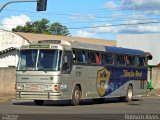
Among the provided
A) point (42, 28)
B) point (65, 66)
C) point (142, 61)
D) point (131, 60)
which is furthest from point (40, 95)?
point (42, 28)

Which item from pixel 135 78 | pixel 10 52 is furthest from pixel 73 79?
pixel 10 52

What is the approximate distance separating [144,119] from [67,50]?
346 inches

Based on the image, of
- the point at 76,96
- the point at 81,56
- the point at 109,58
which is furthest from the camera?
the point at 109,58

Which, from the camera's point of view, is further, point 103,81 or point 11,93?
point 11,93

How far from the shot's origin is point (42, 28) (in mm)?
135375

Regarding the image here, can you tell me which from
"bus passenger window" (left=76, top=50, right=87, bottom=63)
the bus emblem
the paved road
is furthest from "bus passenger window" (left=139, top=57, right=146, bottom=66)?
"bus passenger window" (left=76, top=50, right=87, bottom=63)

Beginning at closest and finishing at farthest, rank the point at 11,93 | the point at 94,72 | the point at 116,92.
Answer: the point at 94,72 → the point at 116,92 → the point at 11,93

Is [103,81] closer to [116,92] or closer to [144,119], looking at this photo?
[116,92]

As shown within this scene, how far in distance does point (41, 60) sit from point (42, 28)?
4387 inches

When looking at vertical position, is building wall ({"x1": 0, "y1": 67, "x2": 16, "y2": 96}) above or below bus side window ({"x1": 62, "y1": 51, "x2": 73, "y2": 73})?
below

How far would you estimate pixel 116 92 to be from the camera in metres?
29.2

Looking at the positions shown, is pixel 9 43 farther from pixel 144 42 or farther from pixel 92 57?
pixel 92 57

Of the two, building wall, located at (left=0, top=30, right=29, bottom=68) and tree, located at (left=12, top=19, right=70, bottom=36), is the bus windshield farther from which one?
tree, located at (left=12, top=19, right=70, bottom=36)

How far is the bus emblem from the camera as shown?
90.6ft
